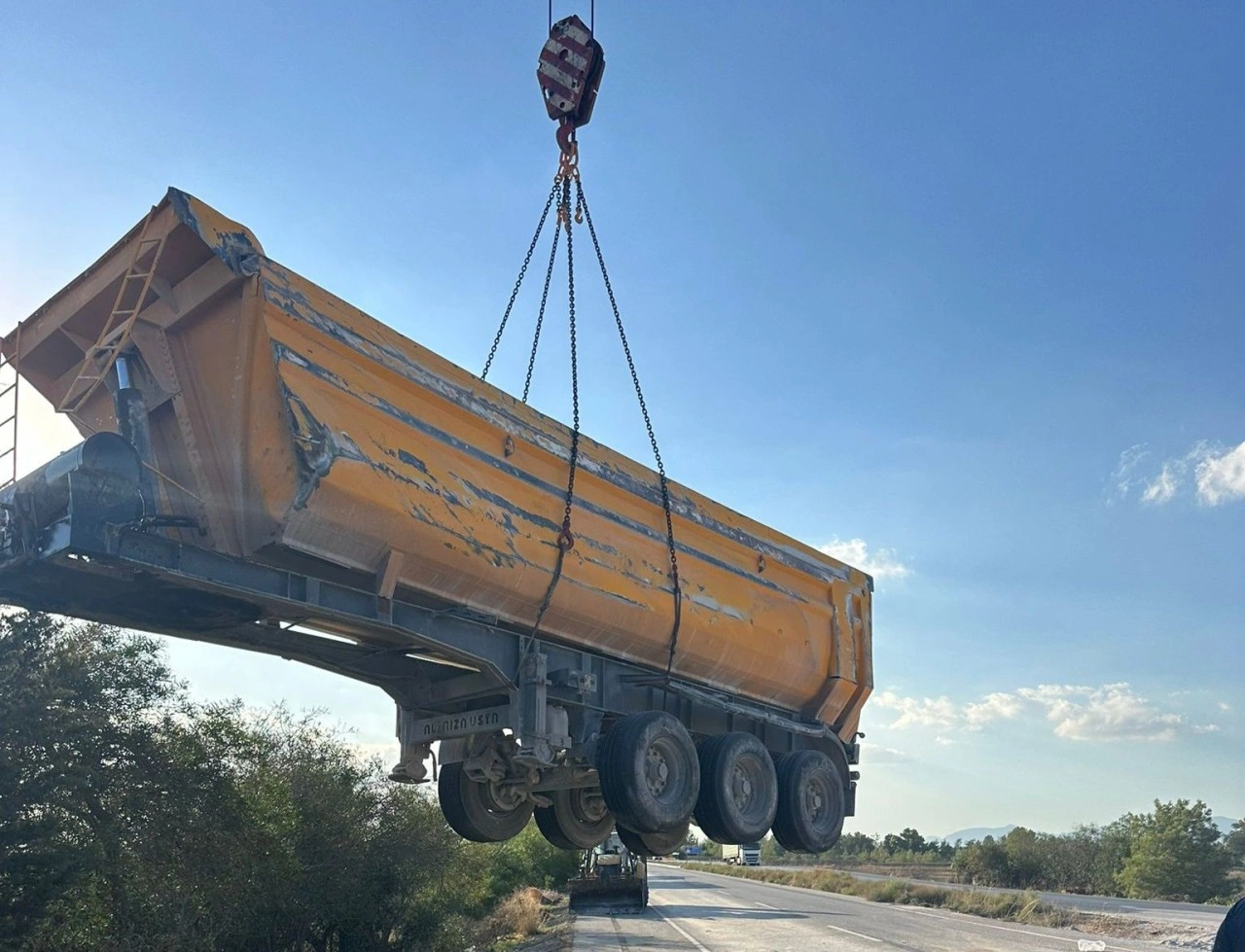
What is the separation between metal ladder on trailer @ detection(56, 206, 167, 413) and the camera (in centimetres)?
589

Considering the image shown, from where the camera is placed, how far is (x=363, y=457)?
598 cm

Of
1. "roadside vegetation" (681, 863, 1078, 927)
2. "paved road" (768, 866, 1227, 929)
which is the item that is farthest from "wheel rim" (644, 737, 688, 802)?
"roadside vegetation" (681, 863, 1078, 927)

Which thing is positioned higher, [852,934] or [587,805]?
[587,805]

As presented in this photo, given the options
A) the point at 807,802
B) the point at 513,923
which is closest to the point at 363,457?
the point at 807,802

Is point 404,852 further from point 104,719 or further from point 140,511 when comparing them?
point 140,511

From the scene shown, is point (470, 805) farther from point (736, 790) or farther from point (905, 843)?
point (905, 843)

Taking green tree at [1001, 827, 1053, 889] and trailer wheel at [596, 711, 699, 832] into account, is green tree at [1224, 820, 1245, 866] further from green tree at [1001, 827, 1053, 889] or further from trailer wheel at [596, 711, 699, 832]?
trailer wheel at [596, 711, 699, 832]

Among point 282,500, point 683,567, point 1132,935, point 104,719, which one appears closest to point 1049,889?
point 1132,935

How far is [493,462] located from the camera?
23.0ft

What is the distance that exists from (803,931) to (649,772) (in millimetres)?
23837

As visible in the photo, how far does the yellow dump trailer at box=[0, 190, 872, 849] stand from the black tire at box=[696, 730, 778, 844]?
3cm

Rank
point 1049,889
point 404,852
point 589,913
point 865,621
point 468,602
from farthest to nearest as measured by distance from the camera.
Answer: point 1049,889, point 589,913, point 404,852, point 865,621, point 468,602

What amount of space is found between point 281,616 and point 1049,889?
5713 cm

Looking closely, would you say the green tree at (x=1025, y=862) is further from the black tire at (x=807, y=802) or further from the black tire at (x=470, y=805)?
the black tire at (x=470, y=805)
